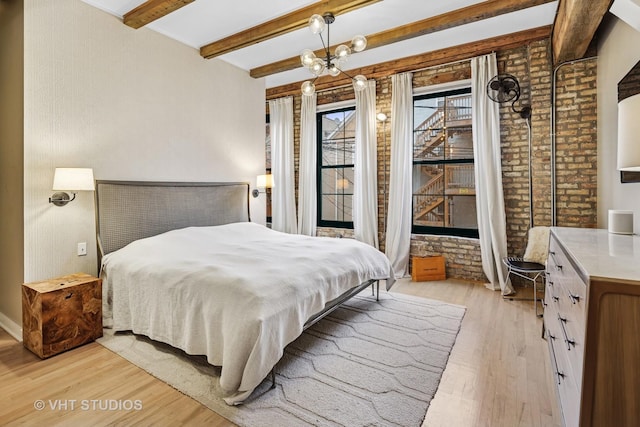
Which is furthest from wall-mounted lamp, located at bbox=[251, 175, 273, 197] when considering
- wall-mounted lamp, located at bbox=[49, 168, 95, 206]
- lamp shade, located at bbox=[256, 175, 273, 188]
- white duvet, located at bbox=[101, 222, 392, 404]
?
wall-mounted lamp, located at bbox=[49, 168, 95, 206]

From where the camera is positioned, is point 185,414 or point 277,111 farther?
point 277,111

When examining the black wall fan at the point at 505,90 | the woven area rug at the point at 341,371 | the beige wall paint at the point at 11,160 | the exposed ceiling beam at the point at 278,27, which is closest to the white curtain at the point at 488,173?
the black wall fan at the point at 505,90

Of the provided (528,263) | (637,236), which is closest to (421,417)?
(637,236)

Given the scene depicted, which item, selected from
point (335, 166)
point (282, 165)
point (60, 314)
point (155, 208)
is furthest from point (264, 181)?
point (60, 314)

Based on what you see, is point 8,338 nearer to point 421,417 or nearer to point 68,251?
point 68,251

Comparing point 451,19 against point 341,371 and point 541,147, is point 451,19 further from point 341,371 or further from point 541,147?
point 341,371

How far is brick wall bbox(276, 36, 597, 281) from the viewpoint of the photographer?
3594 mm

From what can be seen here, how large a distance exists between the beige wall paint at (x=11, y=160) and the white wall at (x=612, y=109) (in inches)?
186

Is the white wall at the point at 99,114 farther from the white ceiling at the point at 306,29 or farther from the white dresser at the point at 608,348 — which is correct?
the white dresser at the point at 608,348

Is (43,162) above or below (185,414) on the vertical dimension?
above

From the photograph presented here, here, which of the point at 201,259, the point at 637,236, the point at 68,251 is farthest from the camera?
the point at 68,251

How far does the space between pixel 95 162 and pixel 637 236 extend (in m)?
4.36

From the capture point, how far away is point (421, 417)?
1.81 metres

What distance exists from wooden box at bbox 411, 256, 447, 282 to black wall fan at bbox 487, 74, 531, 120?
2.07 m
